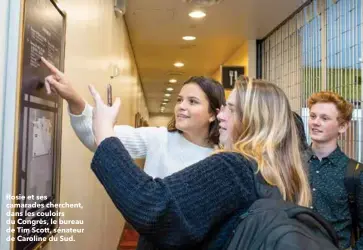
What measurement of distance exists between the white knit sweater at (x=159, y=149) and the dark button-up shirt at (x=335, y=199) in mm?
531

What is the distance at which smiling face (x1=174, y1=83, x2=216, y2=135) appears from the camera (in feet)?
5.00

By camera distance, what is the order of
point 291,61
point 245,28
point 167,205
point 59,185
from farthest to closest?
point 245,28
point 291,61
point 59,185
point 167,205

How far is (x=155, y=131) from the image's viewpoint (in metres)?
1.45

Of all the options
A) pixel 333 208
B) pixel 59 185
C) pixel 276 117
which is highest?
pixel 276 117

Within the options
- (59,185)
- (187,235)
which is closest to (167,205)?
(187,235)

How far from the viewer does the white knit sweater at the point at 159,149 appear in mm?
1357

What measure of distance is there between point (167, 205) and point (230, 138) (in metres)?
0.30

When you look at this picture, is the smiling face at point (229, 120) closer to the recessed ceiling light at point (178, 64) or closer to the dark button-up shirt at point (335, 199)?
the dark button-up shirt at point (335, 199)

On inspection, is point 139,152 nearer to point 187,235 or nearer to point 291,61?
point 187,235

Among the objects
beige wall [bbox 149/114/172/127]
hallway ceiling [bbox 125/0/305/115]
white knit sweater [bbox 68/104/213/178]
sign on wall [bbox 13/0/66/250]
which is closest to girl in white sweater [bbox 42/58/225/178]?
white knit sweater [bbox 68/104/213/178]

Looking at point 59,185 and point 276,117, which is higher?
point 276,117

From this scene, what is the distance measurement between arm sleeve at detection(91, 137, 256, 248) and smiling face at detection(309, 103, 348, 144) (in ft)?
3.61

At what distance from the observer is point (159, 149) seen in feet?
4.60

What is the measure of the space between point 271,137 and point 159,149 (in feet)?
1.96
